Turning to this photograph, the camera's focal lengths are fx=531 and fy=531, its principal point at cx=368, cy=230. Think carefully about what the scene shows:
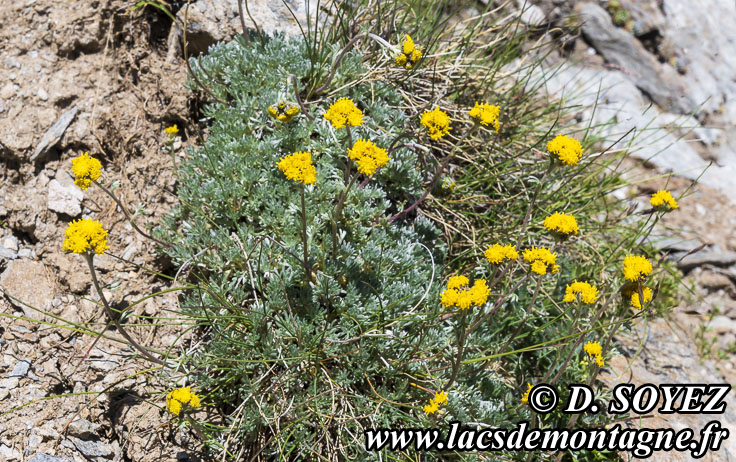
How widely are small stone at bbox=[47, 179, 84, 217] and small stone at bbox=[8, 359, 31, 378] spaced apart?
3.50 feet

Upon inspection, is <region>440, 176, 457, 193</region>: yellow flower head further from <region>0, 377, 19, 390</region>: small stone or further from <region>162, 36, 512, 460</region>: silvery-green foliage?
<region>0, 377, 19, 390</region>: small stone

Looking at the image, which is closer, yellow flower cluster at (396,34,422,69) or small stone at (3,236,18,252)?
yellow flower cluster at (396,34,422,69)

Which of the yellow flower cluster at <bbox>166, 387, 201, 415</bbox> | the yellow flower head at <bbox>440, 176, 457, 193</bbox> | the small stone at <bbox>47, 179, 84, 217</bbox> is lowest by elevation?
the small stone at <bbox>47, 179, 84, 217</bbox>

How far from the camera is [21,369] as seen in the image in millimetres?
2963

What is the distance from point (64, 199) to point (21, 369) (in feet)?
4.01

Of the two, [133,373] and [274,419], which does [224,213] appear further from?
[274,419]

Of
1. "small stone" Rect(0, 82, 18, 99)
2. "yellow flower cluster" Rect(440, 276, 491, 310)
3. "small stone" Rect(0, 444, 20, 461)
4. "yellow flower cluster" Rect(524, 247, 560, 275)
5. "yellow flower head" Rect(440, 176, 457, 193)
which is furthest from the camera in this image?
"yellow flower head" Rect(440, 176, 457, 193)

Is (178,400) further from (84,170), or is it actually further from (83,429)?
(84,170)

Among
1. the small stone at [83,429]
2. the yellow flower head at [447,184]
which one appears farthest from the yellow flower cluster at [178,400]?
the yellow flower head at [447,184]

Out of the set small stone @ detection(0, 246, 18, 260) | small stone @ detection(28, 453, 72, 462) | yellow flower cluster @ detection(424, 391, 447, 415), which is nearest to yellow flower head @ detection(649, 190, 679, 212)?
yellow flower cluster @ detection(424, 391, 447, 415)

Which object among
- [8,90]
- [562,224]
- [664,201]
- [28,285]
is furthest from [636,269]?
[8,90]

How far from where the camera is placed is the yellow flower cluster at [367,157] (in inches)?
106

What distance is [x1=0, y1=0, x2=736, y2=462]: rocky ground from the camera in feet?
9.87

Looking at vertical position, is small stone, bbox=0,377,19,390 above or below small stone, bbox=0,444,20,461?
above
